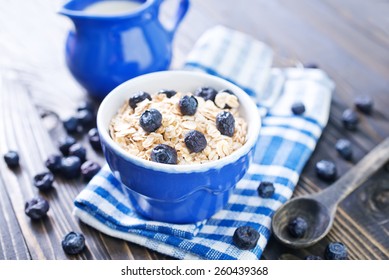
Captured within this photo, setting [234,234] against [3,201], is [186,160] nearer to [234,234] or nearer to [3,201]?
[234,234]

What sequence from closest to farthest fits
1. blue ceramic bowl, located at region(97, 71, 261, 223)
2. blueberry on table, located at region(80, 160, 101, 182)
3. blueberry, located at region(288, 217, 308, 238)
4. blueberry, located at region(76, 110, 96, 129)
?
blue ceramic bowl, located at region(97, 71, 261, 223), blueberry, located at region(288, 217, 308, 238), blueberry on table, located at region(80, 160, 101, 182), blueberry, located at region(76, 110, 96, 129)

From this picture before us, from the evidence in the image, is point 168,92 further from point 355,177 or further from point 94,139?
point 355,177

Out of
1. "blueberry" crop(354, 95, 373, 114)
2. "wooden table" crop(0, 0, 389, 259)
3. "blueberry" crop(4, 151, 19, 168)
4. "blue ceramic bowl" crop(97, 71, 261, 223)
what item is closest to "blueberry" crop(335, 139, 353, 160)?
"wooden table" crop(0, 0, 389, 259)

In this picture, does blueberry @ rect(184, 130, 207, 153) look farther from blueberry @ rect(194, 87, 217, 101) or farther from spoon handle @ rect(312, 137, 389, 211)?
spoon handle @ rect(312, 137, 389, 211)

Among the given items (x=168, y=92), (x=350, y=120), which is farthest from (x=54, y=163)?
(x=350, y=120)

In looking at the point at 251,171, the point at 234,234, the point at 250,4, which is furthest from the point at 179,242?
the point at 250,4

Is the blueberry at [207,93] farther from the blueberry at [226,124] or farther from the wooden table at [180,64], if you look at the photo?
the wooden table at [180,64]

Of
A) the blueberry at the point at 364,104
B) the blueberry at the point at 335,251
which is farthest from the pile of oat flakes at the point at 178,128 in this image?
the blueberry at the point at 364,104
